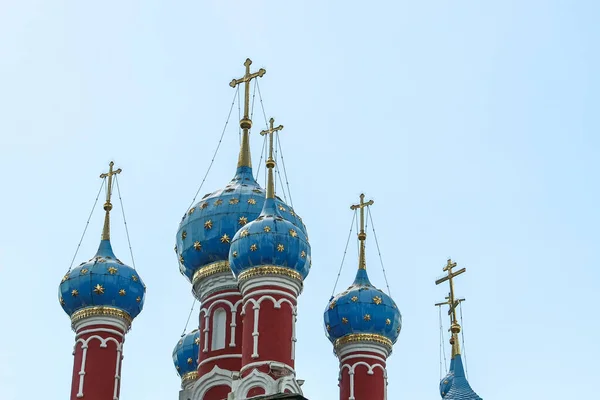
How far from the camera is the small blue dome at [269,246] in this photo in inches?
951

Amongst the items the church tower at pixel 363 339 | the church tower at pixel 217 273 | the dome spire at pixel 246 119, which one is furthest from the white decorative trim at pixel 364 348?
the dome spire at pixel 246 119

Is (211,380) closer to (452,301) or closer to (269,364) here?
(269,364)

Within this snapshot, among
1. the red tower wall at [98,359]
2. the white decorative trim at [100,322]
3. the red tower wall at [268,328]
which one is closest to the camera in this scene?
the red tower wall at [268,328]

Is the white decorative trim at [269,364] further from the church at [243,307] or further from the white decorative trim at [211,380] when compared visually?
the white decorative trim at [211,380]

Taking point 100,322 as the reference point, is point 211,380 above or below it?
below

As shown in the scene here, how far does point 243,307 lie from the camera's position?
79.9 feet

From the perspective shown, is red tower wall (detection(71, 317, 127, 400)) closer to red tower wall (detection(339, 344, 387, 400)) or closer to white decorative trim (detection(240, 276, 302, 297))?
white decorative trim (detection(240, 276, 302, 297))

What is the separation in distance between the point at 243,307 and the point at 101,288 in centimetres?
310

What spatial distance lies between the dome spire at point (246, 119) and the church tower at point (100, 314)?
3493 millimetres

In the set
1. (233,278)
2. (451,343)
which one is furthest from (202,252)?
(451,343)

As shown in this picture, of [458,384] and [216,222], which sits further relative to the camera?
[216,222]

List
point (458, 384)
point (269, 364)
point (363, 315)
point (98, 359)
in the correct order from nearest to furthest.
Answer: point (269, 364) → point (98, 359) → point (458, 384) → point (363, 315)

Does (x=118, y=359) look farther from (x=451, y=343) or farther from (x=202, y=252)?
(x=451, y=343)

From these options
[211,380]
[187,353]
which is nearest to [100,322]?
[211,380]
